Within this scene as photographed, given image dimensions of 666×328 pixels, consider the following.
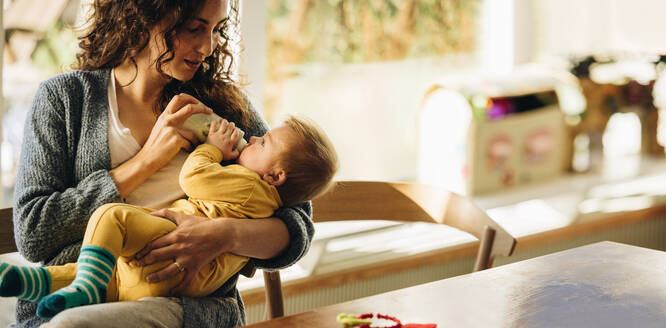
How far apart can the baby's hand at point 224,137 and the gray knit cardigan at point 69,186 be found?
0.50ft

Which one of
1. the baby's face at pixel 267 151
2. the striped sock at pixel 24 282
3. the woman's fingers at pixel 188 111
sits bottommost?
the striped sock at pixel 24 282

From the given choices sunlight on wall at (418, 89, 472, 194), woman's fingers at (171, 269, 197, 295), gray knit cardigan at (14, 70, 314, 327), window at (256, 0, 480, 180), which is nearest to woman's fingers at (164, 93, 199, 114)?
gray knit cardigan at (14, 70, 314, 327)

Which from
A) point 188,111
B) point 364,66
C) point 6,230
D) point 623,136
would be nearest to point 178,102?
point 188,111

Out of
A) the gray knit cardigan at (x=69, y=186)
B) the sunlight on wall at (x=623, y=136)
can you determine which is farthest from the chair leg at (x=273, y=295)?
the sunlight on wall at (x=623, y=136)

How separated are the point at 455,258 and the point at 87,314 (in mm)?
1731

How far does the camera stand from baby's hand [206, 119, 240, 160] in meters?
1.54

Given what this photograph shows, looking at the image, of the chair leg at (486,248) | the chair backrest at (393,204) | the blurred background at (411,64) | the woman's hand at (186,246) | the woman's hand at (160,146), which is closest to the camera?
the woman's hand at (186,246)

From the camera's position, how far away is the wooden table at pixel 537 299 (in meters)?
1.18

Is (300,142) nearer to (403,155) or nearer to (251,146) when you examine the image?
(251,146)

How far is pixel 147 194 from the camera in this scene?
1.54m

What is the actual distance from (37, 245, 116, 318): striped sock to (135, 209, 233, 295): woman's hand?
0.10 meters

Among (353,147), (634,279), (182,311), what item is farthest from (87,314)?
(353,147)

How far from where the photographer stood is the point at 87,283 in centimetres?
123

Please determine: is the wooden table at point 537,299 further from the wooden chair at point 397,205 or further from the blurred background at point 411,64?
the blurred background at point 411,64
